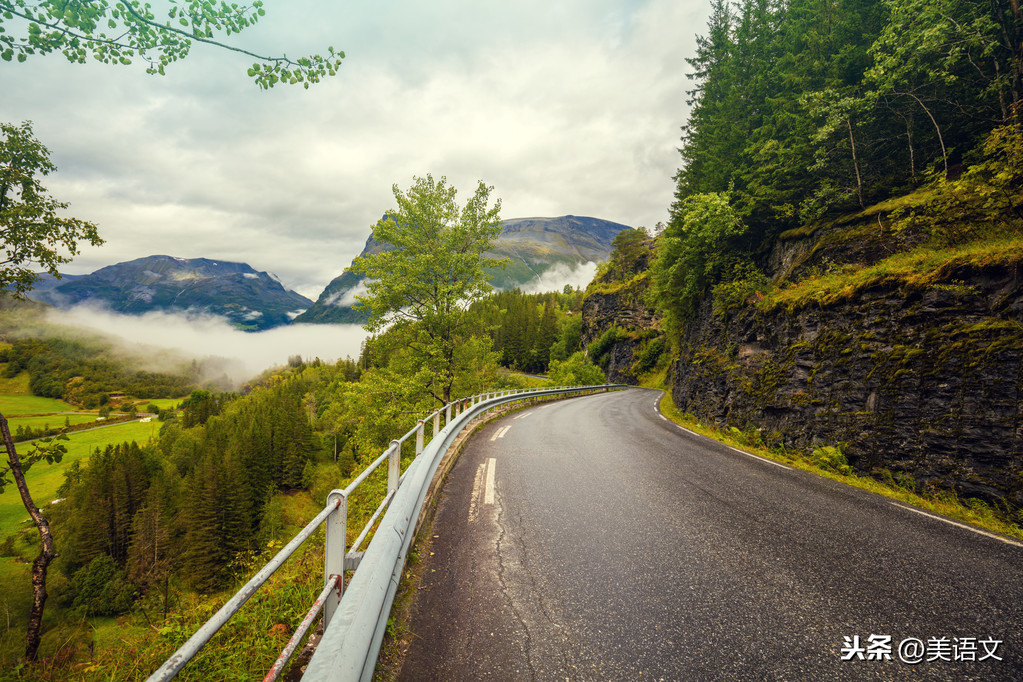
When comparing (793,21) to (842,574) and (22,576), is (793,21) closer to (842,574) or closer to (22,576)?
(842,574)

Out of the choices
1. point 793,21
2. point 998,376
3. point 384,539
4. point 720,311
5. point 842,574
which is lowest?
point 842,574

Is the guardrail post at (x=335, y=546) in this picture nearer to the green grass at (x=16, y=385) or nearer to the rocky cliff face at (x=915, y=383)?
the rocky cliff face at (x=915, y=383)

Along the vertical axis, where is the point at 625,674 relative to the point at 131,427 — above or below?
above

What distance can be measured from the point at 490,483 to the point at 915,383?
8827 millimetres

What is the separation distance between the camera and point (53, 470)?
83.1 meters

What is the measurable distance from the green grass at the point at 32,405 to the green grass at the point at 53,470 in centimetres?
4024

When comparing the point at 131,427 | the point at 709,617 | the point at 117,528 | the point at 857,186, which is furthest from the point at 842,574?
the point at 131,427

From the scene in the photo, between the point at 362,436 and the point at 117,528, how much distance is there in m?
52.9

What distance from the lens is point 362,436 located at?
16.0 meters

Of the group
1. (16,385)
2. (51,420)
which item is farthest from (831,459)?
(16,385)

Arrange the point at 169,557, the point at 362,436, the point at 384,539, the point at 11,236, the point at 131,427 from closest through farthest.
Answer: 1. the point at 384,539
2. the point at 11,236
3. the point at 362,436
4. the point at 169,557
5. the point at 131,427

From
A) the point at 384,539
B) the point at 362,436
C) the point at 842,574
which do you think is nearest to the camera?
the point at 384,539

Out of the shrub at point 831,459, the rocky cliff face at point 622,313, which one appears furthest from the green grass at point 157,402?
the shrub at point 831,459

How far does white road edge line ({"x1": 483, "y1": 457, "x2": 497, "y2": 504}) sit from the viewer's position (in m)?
5.96
